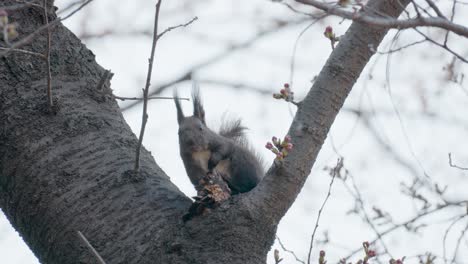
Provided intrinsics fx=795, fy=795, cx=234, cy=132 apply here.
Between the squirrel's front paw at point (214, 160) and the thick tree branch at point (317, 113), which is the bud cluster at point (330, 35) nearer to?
the thick tree branch at point (317, 113)

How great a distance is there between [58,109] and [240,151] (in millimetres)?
1272

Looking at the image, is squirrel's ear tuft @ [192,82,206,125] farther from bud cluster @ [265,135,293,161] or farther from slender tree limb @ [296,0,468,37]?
slender tree limb @ [296,0,468,37]

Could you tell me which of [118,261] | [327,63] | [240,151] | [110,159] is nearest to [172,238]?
[118,261]

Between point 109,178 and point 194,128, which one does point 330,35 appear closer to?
point 109,178

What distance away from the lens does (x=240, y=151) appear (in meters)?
3.26

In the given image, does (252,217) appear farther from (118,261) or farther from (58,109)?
(58,109)

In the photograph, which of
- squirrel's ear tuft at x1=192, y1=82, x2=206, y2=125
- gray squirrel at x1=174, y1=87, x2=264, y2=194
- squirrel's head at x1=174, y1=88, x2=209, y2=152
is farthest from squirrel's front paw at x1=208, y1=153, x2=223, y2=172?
squirrel's ear tuft at x1=192, y1=82, x2=206, y2=125

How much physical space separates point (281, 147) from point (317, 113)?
0.50ft

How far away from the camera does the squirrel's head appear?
343 cm

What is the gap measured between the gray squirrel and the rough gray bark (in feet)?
3.17

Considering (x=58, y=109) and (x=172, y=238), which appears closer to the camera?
(x=172, y=238)

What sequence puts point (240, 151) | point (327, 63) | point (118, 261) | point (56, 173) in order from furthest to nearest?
point (240, 151)
point (327, 63)
point (56, 173)
point (118, 261)

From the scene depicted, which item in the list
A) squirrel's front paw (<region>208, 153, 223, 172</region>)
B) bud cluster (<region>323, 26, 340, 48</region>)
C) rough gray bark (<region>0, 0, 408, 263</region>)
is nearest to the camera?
rough gray bark (<region>0, 0, 408, 263</region>)

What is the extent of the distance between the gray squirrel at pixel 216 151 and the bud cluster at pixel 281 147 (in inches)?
40.9
